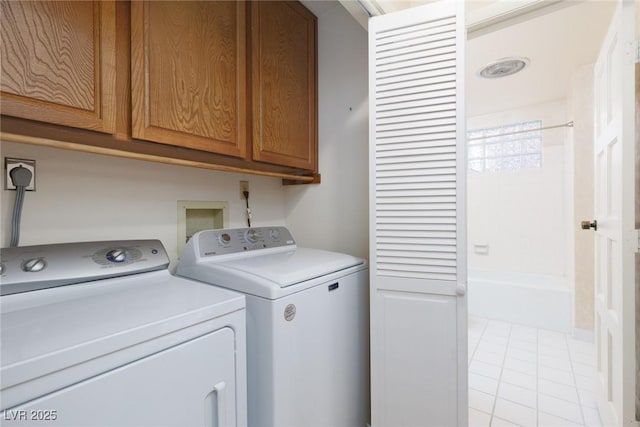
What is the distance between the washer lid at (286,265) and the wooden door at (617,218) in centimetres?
113

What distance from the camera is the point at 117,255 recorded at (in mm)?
1142

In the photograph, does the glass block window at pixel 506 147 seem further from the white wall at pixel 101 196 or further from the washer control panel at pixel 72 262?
the washer control panel at pixel 72 262

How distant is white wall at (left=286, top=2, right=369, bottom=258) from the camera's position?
5.87ft

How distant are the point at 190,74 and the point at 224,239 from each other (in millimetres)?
751

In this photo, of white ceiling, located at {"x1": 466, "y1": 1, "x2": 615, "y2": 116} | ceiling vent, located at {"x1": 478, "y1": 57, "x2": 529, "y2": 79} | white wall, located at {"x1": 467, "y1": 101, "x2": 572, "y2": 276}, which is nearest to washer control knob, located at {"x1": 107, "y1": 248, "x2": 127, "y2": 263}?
white ceiling, located at {"x1": 466, "y1": 1, "x2": 615, "y2": 116}

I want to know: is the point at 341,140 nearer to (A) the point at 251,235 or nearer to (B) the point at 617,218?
(A) the point at 251,235

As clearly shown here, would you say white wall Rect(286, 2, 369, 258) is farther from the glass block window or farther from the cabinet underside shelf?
the glass block window

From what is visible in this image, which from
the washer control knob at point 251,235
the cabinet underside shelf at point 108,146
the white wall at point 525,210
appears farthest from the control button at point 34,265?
the white wall at point 525,210

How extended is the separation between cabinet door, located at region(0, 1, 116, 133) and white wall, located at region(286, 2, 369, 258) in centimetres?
120

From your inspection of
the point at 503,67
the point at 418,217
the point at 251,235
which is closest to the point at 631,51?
the point at 418,217

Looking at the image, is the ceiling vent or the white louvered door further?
the ceiling vent

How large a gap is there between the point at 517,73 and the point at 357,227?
93.0 inches

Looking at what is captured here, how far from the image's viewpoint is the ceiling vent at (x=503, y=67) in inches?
99.4

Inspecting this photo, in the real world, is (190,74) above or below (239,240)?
above
